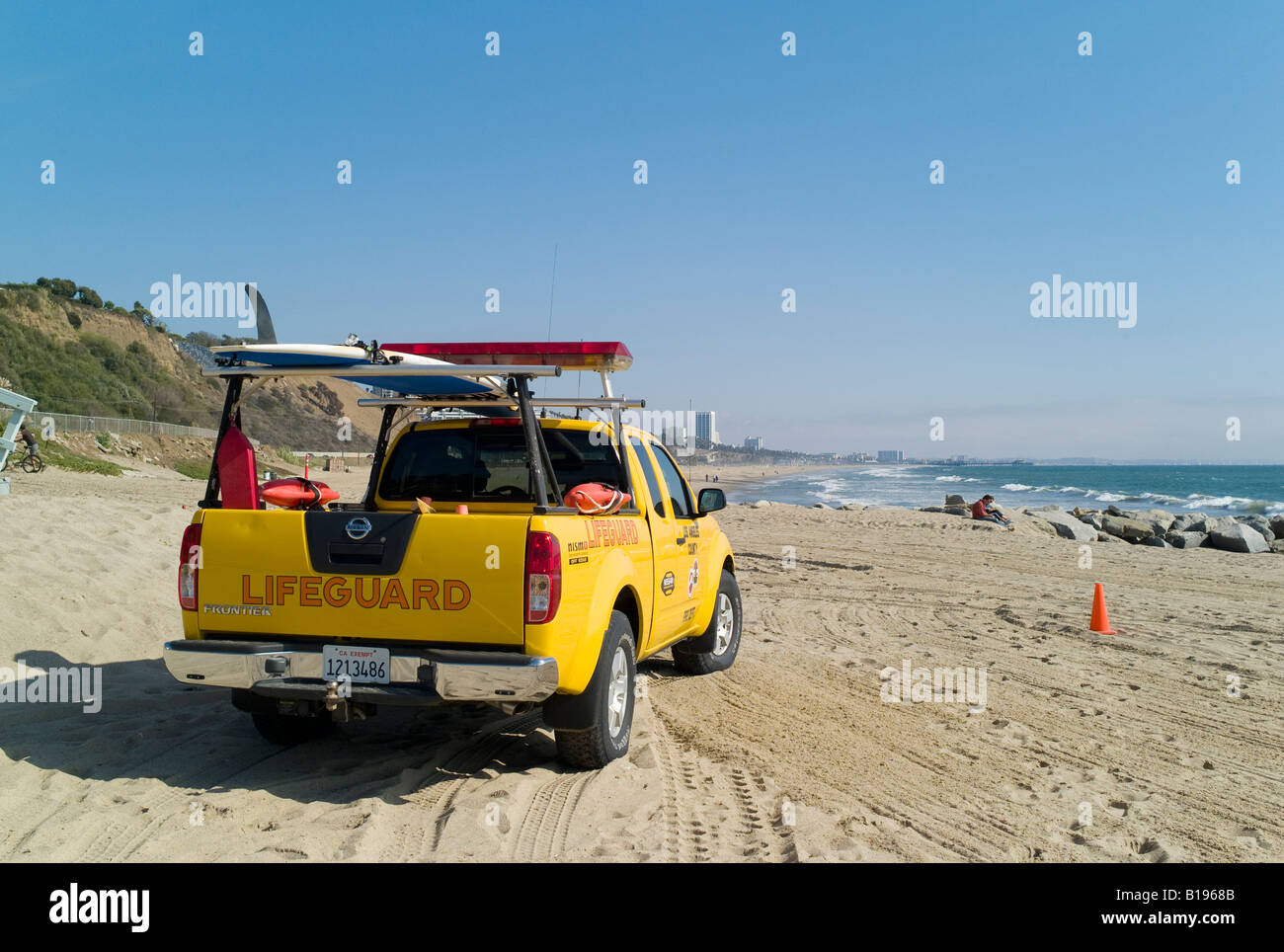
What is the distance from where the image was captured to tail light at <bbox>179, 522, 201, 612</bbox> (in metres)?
4.86

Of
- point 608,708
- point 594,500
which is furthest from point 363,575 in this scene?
point 608,708

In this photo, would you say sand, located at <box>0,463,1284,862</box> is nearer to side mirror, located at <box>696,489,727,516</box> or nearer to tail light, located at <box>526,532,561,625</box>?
tail light, located at <box>526,532,561,625</box>

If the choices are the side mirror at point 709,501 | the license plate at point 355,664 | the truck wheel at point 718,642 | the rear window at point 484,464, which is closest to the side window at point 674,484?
the side mirror at point 709,501

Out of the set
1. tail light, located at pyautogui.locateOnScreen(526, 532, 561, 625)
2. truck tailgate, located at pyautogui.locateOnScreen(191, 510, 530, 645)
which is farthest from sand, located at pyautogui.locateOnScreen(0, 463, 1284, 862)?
tail light, located at pyautogui.locateOnScreen(526, 532, 561, 625)

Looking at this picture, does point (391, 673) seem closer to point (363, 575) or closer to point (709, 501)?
point (363, 575)

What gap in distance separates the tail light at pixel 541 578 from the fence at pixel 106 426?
2744 centimetres

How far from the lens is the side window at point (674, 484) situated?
7.11 metres

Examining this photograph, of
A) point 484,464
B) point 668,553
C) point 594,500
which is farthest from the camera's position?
point 668,553

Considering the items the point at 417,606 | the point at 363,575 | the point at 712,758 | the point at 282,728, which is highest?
the point at 363,575

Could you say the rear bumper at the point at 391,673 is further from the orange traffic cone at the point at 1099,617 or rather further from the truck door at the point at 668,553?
the orange traffic cone at the point at 1099,617

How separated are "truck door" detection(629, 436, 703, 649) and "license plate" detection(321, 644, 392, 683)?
196 cm

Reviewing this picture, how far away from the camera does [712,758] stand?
221 inches

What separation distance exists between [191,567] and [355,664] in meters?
1.11

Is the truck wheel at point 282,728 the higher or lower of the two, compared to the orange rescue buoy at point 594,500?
lower
